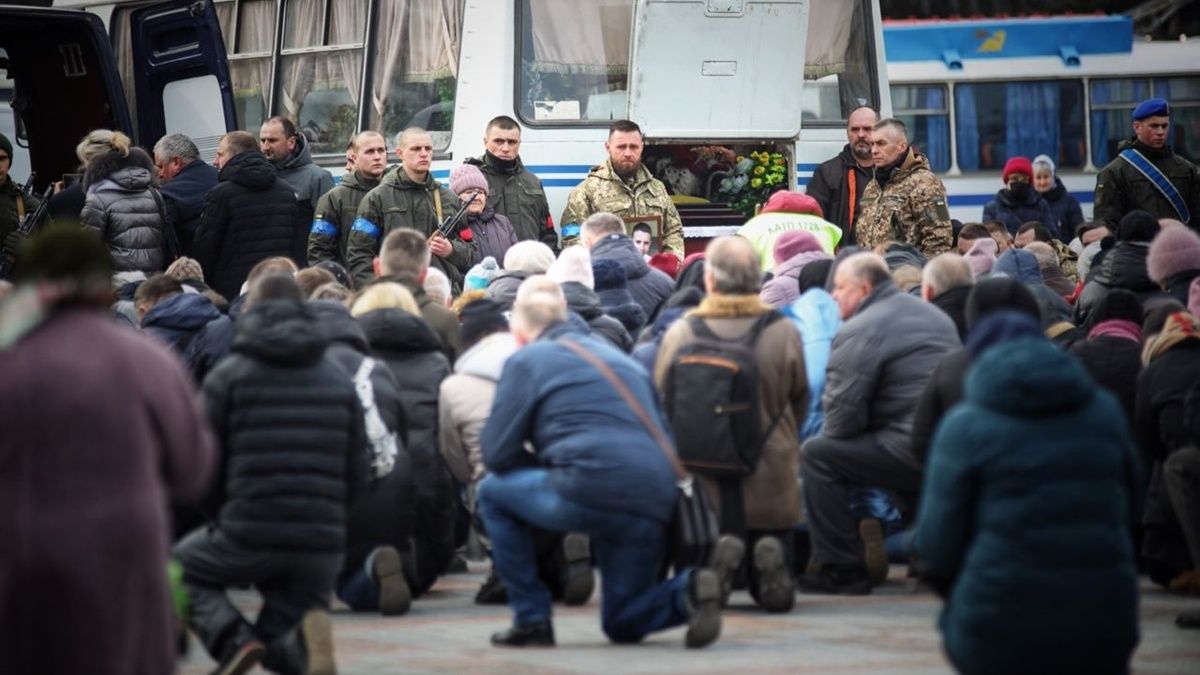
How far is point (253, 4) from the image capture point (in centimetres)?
1908

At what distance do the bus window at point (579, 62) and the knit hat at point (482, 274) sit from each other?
2584mm

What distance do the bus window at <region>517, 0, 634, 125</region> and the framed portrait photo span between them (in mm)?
1236

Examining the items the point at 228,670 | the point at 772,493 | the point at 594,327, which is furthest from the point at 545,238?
the point at 228,670

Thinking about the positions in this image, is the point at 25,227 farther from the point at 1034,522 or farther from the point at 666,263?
the point at 1034,522

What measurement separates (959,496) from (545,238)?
9496mm

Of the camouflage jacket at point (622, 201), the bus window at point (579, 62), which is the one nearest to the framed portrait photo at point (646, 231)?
the camouflage jacket at point (622, 201)

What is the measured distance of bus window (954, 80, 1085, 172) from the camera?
2739 cm

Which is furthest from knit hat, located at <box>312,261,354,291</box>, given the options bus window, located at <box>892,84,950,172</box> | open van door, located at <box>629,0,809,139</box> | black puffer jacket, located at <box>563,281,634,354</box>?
bus window, located at <box>892,84,950,172</box>

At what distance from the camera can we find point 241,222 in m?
14.9

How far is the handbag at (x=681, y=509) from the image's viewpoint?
30.7ft

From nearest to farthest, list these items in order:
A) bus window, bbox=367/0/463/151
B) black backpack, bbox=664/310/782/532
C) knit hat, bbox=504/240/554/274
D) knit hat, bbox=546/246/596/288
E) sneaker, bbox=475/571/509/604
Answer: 1. black backpack, bbox=664/310/782/532
2. sneaker, bbox=475/571/509/604
3. knit hat, bbox=546/246/596/288
4. knit hat, bbox=504/240/554/274
5. bus window, bbox=367/0/463/151

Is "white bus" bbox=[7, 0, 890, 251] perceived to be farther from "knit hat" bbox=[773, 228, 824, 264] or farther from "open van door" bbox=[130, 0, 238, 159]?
"knit hat" bbox=[773, 228, 824, 264]

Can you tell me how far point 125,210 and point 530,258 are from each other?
3119mm

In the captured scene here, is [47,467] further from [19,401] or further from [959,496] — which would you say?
[959,496]
